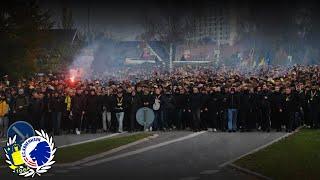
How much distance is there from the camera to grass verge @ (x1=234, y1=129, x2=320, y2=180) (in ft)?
36.0

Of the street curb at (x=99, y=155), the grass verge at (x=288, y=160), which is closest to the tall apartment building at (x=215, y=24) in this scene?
the street curb at (x=99, y=155)

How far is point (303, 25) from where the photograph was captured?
2966 cm

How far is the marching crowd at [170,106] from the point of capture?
65.5ft

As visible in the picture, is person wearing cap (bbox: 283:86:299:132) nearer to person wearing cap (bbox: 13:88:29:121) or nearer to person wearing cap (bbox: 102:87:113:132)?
person wearing cap (bbox: 102:87:113:132)

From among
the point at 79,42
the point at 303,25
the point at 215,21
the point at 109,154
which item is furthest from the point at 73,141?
the point at 79,42

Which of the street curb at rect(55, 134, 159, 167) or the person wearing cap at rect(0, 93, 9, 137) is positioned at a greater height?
the person wearing cap at rect(0, 93, 9, 137)

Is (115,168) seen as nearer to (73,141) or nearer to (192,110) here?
(73,141)

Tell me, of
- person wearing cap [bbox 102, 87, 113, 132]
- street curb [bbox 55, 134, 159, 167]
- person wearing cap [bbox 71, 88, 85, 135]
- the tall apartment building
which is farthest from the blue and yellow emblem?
the tall apartment building

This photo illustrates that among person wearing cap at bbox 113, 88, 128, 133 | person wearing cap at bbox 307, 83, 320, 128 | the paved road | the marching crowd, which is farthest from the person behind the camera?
person wearing cap at bbox 113, 88, 128, 133

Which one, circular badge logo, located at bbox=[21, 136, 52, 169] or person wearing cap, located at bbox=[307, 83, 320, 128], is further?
person wearing cap, located at bbox=[307, 83, 320, 128]

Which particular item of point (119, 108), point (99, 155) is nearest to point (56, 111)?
point (119, 108)

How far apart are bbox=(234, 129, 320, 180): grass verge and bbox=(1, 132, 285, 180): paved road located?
542 mm

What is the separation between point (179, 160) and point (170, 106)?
7.31 m

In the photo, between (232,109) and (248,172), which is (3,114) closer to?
(232,109)
